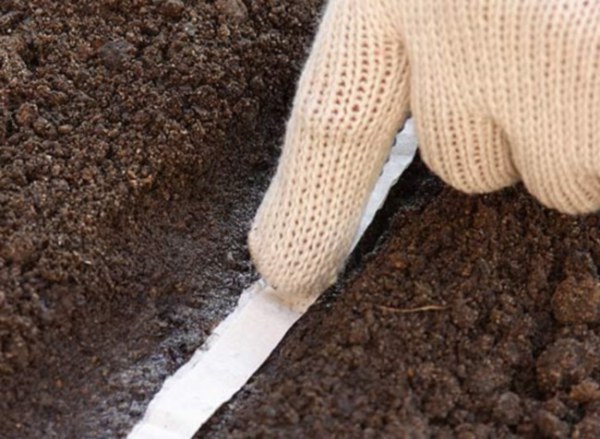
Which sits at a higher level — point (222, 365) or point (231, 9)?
point (231, 9)

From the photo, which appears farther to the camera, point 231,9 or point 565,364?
point 231,9

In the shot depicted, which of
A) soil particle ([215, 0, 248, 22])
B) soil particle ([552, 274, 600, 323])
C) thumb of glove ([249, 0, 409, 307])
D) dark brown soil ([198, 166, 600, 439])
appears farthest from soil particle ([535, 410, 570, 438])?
soil particle ([215, 0, 248, 22])

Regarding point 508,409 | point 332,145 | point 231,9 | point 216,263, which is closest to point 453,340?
point 508,409

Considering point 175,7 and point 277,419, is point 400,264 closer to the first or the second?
point 277,419

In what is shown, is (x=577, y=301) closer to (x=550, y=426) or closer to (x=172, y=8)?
(x=550, y=426)

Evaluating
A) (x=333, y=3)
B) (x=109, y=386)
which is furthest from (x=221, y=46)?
(x=109, y=386)

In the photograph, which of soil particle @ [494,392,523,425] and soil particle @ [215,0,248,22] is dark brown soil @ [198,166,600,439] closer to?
soil particle @ [494,392,523,425]
